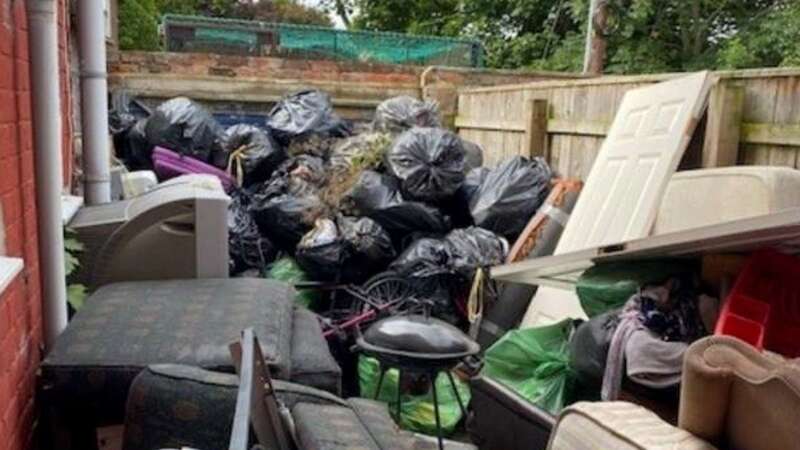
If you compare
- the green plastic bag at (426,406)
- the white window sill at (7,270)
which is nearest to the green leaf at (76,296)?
the white window sill at (7,270)

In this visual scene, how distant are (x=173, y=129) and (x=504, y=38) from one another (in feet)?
30.3

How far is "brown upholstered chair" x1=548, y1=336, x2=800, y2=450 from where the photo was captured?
43.3 inches

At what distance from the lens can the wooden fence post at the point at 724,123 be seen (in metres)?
2.96

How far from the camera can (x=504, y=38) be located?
13141 millimetres

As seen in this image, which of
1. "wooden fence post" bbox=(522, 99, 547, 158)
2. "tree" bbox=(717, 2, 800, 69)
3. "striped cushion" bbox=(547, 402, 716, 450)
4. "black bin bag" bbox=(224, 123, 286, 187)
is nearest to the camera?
"striped cushion" bbox=(547, 402, 716, 450)

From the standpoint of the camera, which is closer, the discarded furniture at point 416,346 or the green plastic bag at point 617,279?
the discarded furniture at point 416,346

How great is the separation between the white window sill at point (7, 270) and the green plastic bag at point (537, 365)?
5.44 feet

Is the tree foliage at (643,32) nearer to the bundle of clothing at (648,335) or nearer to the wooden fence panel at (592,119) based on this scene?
the wooden fence panel at (592,119)

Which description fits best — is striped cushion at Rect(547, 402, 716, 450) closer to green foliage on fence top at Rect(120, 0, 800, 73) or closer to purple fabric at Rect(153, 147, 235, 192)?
purple fabric at Rect(153, 147, 235, 192)

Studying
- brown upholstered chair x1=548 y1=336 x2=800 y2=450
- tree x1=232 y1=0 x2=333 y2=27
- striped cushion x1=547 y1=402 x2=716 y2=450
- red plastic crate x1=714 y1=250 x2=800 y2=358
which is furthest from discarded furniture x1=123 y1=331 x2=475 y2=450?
tree x1=232 y1=0 x2=333 y2=27

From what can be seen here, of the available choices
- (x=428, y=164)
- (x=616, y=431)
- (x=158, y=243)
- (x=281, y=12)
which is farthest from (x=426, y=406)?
(x=281, y=12)

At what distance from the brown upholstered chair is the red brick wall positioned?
4.62 ft

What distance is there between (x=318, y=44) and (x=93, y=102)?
602 cm

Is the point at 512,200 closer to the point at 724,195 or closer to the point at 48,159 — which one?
the point at 724,195
